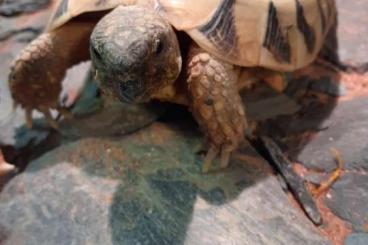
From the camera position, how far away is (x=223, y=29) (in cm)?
217

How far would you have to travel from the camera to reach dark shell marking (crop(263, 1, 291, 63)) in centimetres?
231

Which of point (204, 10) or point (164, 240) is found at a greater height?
point (204, 10)

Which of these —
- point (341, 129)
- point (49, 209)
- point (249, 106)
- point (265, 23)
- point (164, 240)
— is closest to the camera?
point (164, 240)

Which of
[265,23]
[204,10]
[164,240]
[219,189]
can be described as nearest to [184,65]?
[204,10]

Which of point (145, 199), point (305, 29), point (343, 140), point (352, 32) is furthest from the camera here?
point (352, 32)

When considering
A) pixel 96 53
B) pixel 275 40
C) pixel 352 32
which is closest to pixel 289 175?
pixel 275 40

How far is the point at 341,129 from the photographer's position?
250 centimetres

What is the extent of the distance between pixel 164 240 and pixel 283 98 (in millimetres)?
1223

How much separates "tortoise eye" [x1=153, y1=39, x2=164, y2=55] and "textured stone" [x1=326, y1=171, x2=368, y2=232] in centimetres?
96

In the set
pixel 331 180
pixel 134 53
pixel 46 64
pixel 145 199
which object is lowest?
pixel 331 180

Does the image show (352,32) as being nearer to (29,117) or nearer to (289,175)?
(289,175)

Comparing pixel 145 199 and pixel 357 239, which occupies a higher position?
pixel 145 199

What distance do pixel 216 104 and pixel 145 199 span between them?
1.53ft

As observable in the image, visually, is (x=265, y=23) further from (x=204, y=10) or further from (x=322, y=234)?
(x=322, y=234)
